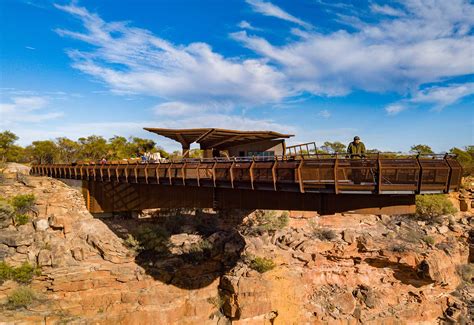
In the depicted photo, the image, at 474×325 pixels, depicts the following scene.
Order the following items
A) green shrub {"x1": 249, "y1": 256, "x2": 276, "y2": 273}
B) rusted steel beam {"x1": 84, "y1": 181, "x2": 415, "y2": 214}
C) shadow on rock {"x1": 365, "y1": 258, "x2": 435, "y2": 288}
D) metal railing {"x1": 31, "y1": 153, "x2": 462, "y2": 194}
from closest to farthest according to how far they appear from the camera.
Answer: metal railing {"x1": 31, "y1": 153, "x2": 462, "y2": 194} → rusted steel beam {"x1": 84, "y1": 181, "x2": 415, "y2": 214} → green shrub {"x1": 249, "y1": 256, "x2": 276, "y2": 273} → shadow on rock {"x1": 365, "y1": 258, "x2": 435, "y2": 288}

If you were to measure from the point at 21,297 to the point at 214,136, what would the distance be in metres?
18.4

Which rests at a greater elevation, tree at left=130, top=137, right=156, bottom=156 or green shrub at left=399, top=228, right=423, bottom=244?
tree at left=130, top=137, right=156, bottom=156

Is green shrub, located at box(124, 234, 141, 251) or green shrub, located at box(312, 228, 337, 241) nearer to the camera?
green shrub, located at box(124, 234, 141, 251)

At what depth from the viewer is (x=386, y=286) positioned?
22641mm

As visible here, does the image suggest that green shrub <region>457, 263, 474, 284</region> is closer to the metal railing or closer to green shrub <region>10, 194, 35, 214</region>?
the metal railing

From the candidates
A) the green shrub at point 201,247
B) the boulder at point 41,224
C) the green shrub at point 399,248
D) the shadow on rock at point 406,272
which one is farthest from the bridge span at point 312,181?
the green shrub at point 399,248

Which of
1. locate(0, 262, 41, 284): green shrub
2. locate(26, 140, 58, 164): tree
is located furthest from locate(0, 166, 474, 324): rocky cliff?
locate(26, 140, 58, 164): tree

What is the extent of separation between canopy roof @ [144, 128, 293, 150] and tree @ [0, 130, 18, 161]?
4135 centimetres

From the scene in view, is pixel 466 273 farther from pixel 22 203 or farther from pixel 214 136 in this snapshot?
pixel 22 203

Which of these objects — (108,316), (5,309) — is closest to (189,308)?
(108,316)

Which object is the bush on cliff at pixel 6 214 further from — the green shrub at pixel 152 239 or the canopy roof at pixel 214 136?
the canopy roof at pixel 214 136

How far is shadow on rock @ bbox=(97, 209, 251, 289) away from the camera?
843 inches

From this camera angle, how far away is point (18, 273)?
18.1 meters

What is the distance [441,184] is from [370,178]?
2.34 metres
